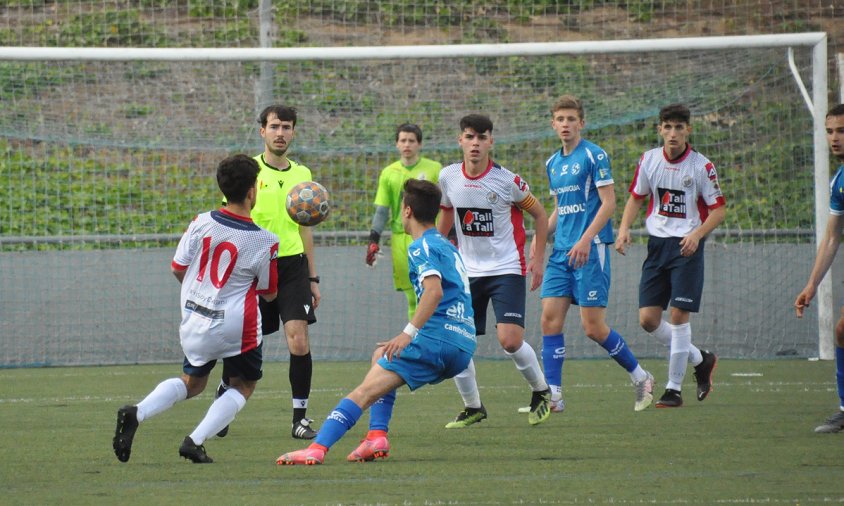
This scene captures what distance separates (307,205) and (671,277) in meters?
3.09

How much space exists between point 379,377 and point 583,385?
15.1 feet

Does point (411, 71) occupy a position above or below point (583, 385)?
above

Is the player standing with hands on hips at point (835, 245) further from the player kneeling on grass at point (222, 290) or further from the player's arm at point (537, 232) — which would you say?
the player kneeling on grass at point (222, 290)

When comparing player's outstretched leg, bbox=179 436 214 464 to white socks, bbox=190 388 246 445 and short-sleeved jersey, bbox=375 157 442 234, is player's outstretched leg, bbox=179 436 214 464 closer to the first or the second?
white socks, bbox=190 388 246 445

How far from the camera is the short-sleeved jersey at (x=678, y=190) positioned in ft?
29.3

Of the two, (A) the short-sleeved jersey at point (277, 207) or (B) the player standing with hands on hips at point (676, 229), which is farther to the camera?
(B) the player standing with hands on hips at point (676, 229)

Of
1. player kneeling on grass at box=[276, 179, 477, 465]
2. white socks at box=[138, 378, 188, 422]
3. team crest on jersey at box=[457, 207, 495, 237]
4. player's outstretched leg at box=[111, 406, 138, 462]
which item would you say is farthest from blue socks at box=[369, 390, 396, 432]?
team crest on jersey at box=[457, 207, 495, 237]

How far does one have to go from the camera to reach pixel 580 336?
1324 cm

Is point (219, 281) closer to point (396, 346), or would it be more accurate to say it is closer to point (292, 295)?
point (396, 346)

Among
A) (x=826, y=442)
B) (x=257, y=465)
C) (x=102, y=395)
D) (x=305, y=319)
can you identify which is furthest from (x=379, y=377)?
(x=102, y=395)

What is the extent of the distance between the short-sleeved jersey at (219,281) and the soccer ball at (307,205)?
92 cm

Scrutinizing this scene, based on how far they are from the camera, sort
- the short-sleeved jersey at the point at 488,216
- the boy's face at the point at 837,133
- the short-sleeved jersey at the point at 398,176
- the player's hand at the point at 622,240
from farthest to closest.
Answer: the short-sleeved jersey at the point at 398,176
the player's hand at the point at 622,240
the short-sleeved jersey at the point at 488,216
the boy's face at the point at 837,133

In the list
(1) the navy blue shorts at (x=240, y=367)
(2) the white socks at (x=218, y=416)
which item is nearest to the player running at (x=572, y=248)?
(1) the navy blue shorts at (x=240, y=367)

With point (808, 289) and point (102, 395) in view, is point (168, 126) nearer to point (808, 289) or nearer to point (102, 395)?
point (102, 395)
